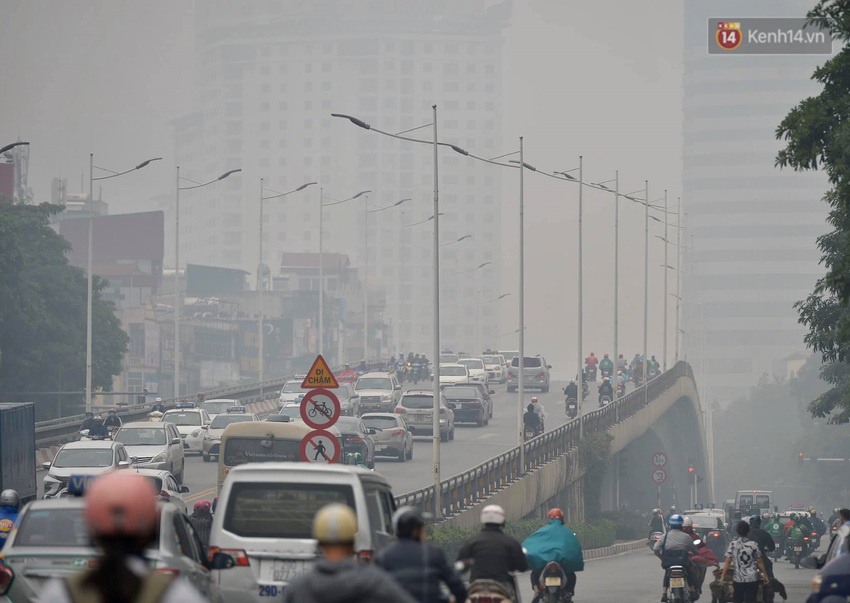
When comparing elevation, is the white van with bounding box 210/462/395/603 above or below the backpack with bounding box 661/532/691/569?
above

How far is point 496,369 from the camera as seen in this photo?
99250 mm

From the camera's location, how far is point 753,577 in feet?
69.3

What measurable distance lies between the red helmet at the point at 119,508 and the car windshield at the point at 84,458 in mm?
30706

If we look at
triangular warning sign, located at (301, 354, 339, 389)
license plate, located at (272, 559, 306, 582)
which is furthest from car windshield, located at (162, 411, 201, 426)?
license plate, located at (272, 559, 306, 582)

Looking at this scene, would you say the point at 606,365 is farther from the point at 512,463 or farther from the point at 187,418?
the point at 512,463

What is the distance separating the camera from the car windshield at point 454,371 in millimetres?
81812

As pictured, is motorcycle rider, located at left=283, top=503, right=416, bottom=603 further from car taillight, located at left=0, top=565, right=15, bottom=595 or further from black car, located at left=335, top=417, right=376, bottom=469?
black car, located at left=335, top=417, right=376, bottom=469

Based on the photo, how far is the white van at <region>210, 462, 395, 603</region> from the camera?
46.5 feet

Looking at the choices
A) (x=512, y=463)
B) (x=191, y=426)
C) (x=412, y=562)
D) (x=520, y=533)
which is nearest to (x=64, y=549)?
(x=412, y=562)

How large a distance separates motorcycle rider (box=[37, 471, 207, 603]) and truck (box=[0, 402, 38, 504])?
2536 cm

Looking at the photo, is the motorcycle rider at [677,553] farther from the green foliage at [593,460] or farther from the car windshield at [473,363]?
the car windshield at [473,363]

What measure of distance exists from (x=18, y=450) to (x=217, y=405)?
1154 inches

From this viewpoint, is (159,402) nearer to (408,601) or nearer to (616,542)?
(616,542)

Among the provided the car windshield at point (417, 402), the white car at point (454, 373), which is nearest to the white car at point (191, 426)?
the car windshield at point (417, 402)
